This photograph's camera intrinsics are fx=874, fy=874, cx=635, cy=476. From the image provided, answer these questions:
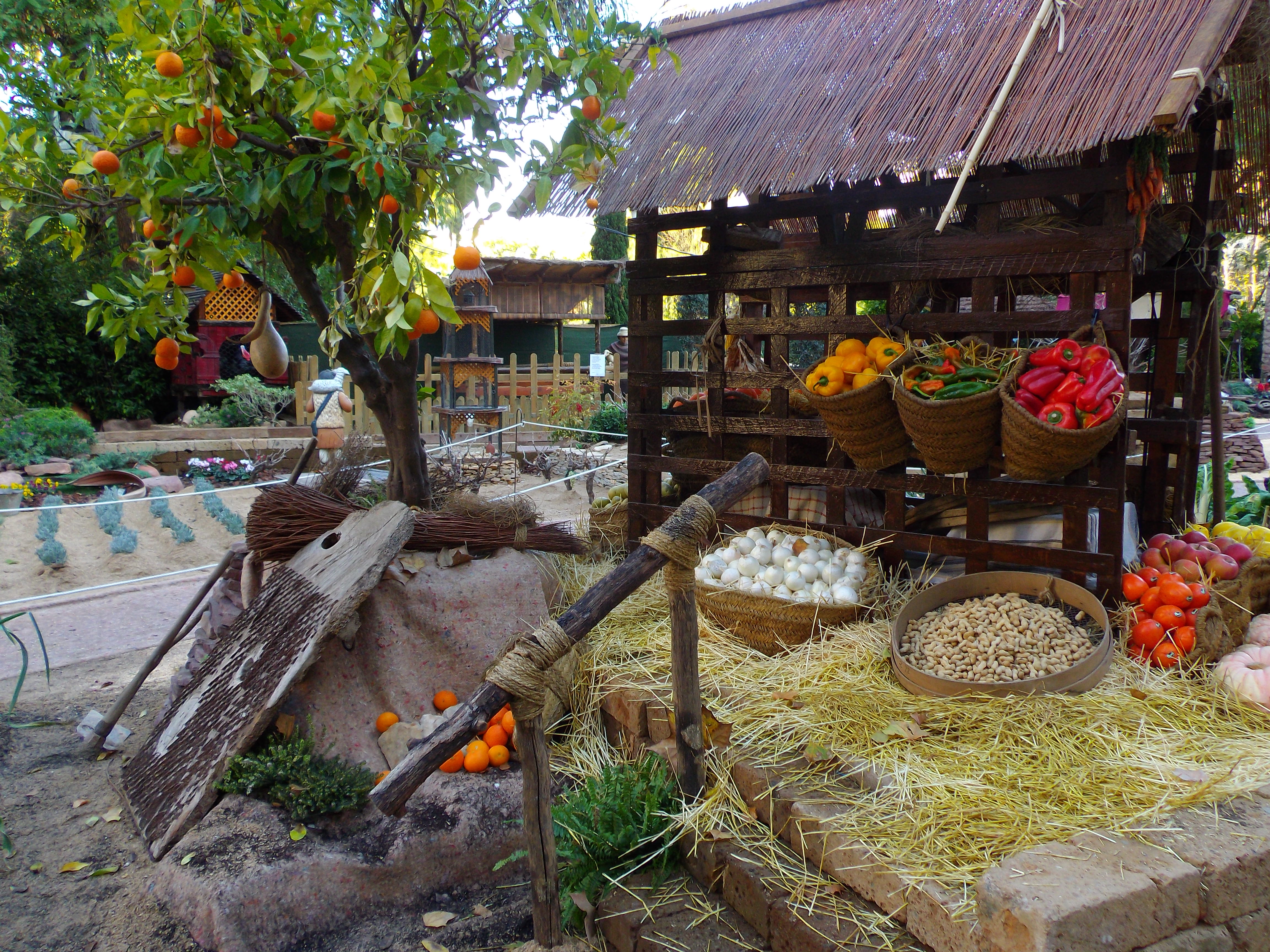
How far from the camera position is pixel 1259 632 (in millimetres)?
3627

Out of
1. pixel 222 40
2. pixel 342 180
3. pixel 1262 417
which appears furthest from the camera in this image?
pixel 1262 417

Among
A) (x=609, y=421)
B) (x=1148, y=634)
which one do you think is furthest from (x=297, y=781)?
(x=609, y=421)

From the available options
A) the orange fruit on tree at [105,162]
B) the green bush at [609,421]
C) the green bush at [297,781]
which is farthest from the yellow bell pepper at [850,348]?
the green bush at [609,421]

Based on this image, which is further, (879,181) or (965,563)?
(879,181)

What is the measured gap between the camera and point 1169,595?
350cm

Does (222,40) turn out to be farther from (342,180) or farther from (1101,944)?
(1101,944)

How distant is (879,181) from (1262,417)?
14756mm

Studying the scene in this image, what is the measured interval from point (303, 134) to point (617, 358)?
15368 mm

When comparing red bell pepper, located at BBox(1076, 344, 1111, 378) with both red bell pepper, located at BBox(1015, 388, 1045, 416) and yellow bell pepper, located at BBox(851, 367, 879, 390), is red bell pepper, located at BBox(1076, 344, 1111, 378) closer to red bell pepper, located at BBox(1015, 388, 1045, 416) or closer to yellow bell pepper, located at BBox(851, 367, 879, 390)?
red bell pepper, located at BBox(1015, 388, 1045, 416)

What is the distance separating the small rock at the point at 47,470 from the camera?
11.4m

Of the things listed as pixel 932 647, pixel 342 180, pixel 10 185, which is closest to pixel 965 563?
pixel 932 647

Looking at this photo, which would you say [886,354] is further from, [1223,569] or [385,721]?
[385,721]

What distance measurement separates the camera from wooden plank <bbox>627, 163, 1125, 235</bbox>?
3.64 meters

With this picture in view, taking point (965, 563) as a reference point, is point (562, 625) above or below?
above
